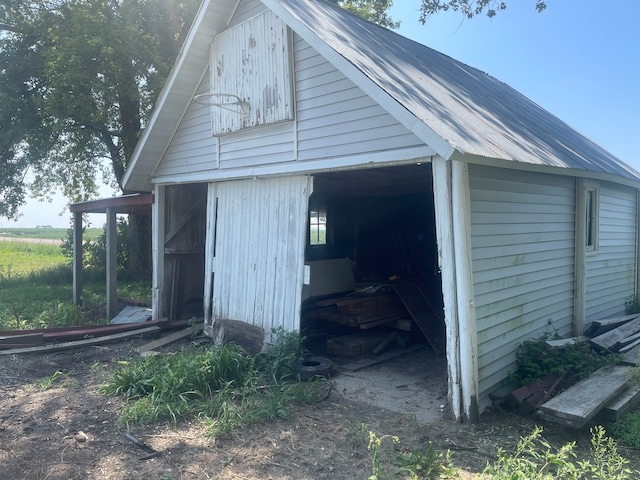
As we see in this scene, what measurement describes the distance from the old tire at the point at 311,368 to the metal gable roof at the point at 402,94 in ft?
11.1

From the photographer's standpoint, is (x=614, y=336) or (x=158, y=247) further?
(x=158, y=247)

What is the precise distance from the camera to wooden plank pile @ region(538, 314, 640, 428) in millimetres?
4801

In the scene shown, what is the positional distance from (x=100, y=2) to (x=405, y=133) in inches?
539

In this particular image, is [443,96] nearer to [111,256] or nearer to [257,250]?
[257,250]

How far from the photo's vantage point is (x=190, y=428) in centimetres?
508

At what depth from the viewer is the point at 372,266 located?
13.7m

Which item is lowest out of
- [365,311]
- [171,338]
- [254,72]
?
[171,338]

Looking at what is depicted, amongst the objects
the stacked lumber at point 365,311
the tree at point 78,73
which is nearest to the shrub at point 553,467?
the stacked lumber at point 365,311

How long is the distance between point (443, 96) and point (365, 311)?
372 centimetres

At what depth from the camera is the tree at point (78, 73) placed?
14.3 metres

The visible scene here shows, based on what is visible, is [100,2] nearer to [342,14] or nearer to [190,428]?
[342,14]

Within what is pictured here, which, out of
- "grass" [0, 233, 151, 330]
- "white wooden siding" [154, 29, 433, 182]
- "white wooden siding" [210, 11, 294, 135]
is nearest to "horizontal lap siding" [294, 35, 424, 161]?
"white wooden siding" [154, 29, 433, 182]

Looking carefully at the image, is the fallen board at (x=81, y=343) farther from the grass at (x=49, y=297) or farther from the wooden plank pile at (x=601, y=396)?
the wooden plank pile at (x=601, y=396)

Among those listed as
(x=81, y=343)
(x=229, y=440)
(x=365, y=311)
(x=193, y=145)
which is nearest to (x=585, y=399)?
(x=229, y=440)
